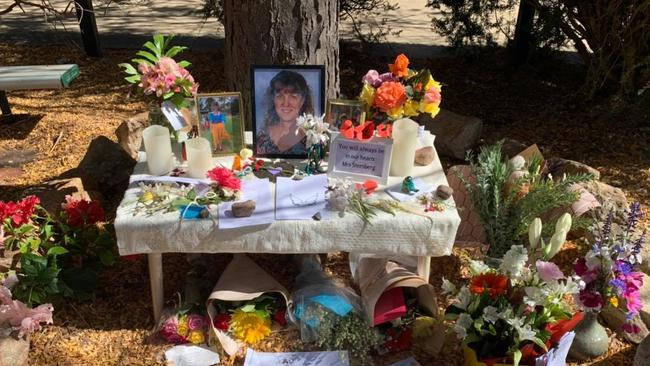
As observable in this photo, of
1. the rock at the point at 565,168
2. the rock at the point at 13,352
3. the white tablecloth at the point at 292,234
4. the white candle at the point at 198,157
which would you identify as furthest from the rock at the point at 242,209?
the rock at the point at 565,168

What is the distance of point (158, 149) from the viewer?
2605 mm

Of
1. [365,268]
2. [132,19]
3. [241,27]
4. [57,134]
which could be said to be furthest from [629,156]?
[132,19]

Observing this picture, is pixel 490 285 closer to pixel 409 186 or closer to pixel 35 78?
pixel 409 186

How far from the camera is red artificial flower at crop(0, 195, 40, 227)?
2.73 m

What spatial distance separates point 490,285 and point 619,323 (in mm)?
866

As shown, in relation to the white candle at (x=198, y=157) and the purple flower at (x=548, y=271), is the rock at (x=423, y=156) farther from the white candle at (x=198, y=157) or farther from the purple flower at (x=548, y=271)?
the white candle at (x=198, y=157)

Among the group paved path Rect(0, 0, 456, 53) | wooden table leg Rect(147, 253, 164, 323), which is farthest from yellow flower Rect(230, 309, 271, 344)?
paved path Rect(0, 0, 456, 53)

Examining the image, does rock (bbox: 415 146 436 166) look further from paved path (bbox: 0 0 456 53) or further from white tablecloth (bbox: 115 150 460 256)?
paved path (bbox: 0 0 456 53)

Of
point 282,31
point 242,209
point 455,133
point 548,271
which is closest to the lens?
point 548,271

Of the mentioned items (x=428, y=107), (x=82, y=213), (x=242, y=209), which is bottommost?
(x=82, y=213)

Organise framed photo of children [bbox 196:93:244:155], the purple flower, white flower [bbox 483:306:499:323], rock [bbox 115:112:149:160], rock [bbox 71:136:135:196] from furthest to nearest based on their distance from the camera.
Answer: rock [bbox 115:112:149:160] → rock [bbox 71:136:135:196] → framed photo of children [bbox 196:93:244:155] → white flower [bbox 483:306:499:323] → the purple flower

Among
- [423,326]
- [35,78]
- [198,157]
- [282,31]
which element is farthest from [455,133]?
[35,78]

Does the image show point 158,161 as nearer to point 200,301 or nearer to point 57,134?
point 200,301

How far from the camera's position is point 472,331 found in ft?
7.64
